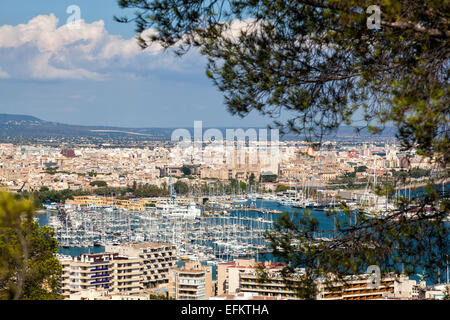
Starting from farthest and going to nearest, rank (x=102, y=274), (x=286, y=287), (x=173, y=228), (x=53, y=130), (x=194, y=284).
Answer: (x=53, y=130), (x=173, y=228), (x=102, y=274), (x=194, y=284), (x=286, y=287)

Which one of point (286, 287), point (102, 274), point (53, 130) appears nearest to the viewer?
point (286, 287)

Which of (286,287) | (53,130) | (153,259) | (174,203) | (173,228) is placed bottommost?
(153,259)

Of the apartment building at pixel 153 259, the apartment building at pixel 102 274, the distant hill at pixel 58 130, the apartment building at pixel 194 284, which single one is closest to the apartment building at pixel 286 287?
the apartment building at pixel 194 284

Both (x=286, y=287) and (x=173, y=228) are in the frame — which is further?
(x=173, y=228)

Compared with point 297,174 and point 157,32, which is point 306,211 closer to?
point 157,32

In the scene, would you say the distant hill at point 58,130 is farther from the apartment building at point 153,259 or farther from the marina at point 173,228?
the apartment building at point 153,259

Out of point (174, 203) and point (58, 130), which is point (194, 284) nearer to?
point (174, 203)

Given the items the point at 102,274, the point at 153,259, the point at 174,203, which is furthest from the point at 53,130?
the point at 102,274
